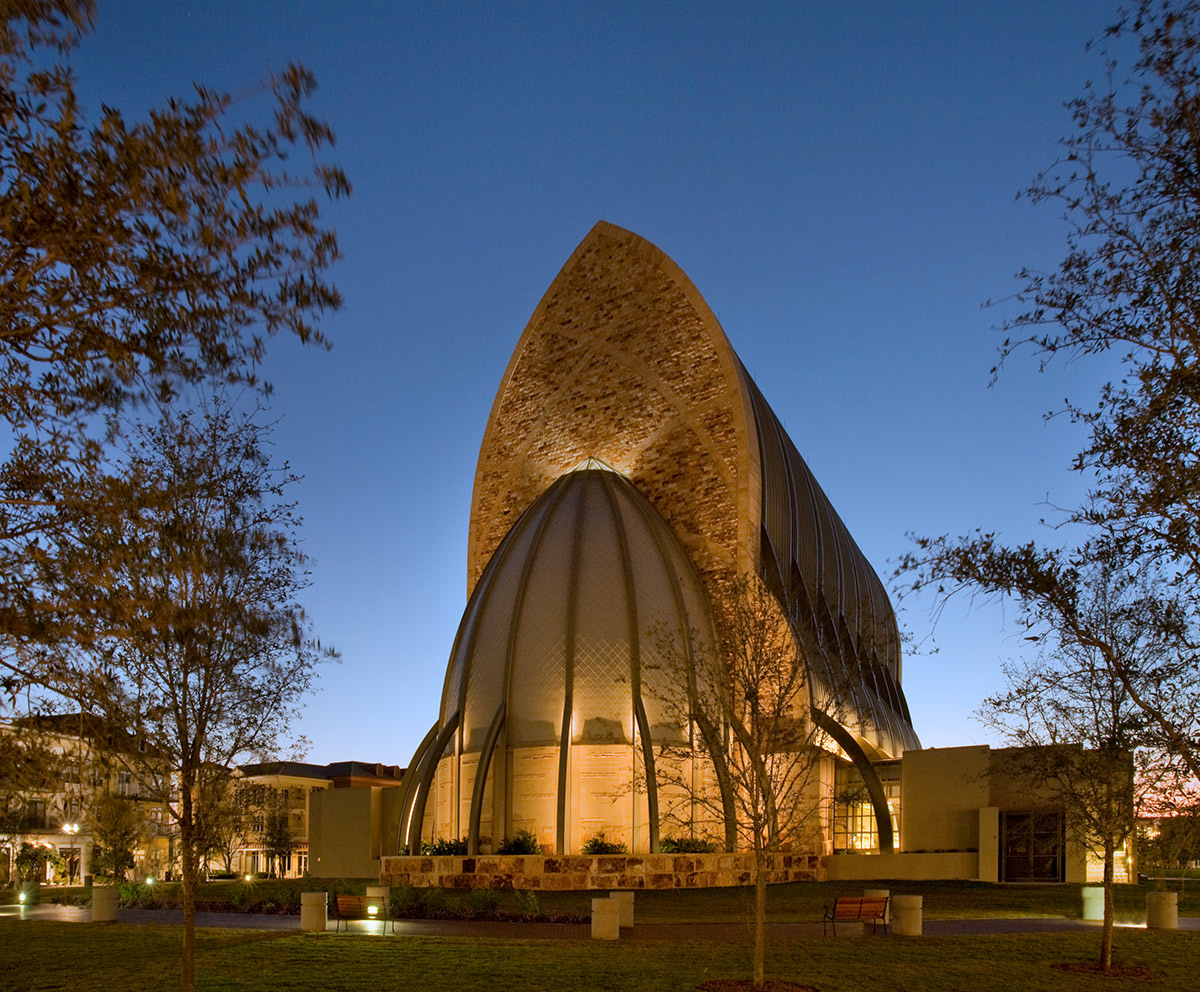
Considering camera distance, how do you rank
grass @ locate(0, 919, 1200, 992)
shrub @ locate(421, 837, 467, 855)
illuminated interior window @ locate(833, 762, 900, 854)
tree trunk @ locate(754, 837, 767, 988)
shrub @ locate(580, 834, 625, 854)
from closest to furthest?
tree trunk @ locate(754, 837, 767, 988), grass @ locate(0, 919, 1200, 992), shrub @ locate(580, 834, 625, 854), shrub @ locate(421, 837, 467, 855), illuminated interior window @ locate(833, 762, 900, 854)

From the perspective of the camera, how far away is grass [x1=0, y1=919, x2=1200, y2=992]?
13.0 m

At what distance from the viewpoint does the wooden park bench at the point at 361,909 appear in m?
19.2

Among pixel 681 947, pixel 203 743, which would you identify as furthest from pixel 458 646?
pixel 203 743

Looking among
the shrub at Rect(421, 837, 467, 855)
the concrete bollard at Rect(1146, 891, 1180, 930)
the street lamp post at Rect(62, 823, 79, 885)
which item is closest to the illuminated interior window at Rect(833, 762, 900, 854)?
the shrub at Rect(421, 837, 467, 855)

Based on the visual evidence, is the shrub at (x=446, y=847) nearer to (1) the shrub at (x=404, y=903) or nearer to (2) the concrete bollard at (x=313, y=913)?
(1) the shrub at (x=404, y=903)

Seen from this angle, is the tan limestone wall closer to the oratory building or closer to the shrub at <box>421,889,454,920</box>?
the oratory building

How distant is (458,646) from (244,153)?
28450 millimetres

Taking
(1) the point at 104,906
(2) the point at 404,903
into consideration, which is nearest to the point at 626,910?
(2) the point at 404,903

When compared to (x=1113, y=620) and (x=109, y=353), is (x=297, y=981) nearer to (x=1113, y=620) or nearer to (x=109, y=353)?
(x=109, y=353)

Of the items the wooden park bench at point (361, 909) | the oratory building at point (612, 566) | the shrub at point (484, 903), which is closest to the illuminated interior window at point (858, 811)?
the oratory building at point (612, 566)

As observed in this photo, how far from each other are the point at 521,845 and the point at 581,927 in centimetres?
883

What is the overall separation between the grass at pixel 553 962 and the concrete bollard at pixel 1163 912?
3.37 ft

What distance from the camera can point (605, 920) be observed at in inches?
679

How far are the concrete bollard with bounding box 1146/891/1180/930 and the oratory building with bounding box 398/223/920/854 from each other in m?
7.40
